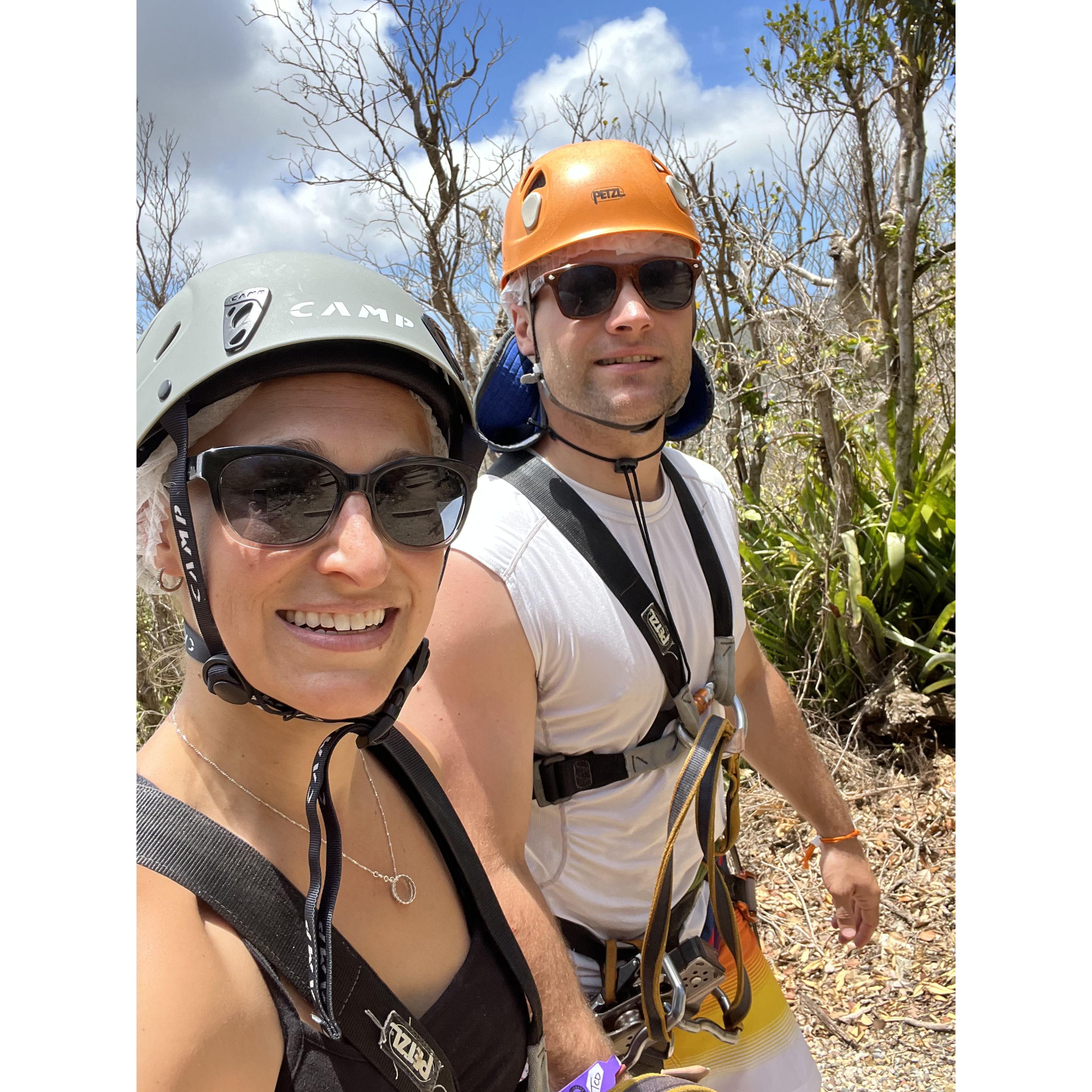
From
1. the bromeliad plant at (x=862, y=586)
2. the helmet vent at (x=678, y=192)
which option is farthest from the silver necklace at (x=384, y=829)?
the bromeliad plant at (x=862, y=586)

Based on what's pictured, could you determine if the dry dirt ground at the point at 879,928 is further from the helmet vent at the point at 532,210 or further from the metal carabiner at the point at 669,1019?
the helmet vent at the point at 532,210

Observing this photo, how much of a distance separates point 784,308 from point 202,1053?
541 cm

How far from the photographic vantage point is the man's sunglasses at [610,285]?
2250 millimetres

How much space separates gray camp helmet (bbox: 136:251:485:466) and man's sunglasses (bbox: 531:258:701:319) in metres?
1.07

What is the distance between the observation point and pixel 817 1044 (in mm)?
3482

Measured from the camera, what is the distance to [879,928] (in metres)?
3.97

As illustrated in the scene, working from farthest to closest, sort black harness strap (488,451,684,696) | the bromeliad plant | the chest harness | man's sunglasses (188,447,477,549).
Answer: the bromeliad plant < black harness strap (488,451,684,696) < the chest harness < man's sunglasses (188,447,477,549)

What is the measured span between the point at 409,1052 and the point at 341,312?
983mm

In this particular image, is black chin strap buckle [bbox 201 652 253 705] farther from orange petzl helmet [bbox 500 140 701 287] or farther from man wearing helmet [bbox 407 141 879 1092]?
orange petzl helmet [bbox 500 140 701 287]

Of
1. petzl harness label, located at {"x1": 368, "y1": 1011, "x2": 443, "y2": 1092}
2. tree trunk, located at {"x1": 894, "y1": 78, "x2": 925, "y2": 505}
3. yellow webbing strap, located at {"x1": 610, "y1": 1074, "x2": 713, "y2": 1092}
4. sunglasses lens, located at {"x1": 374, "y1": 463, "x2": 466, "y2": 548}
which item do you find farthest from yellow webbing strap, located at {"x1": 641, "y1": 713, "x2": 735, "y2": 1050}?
tree trunk, located at {"x1": 894, "y1": 78, "x2": 925, "y2": 505}

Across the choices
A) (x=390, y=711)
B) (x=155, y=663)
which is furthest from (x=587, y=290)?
(x=155, y=663)

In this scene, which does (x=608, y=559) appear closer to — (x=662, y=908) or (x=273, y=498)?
(x=662, y=908)

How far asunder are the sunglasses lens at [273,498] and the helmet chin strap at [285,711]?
0.06 m

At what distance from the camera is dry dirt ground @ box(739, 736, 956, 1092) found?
343cm
